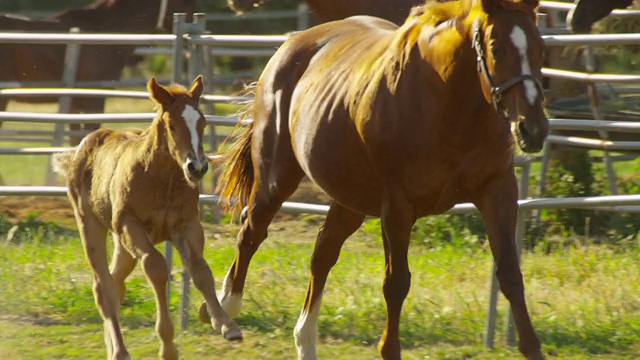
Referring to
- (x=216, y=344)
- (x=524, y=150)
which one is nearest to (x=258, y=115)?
(x=216, y=344)

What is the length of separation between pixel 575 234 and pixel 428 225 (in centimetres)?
107

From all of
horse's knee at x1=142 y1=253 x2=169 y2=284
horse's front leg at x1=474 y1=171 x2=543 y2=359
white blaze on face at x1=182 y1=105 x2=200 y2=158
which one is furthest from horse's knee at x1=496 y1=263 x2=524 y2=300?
horse's knee at x1=142 y1=253 x2=169 y2=284

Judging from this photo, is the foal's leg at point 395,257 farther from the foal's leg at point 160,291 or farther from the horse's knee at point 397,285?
the foal's leg at point 160,291

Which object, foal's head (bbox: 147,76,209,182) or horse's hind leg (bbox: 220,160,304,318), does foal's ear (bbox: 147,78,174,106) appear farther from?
horse's hind leg (bbox: 220,160,304,318)

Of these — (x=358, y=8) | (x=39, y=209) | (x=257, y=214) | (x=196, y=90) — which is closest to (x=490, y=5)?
(x=196, y=90)

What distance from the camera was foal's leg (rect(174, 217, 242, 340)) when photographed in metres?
5.39

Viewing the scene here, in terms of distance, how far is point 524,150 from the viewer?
4.35 m

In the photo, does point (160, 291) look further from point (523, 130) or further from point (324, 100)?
point (523, 130)

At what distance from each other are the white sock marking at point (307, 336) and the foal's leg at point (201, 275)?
46 cm

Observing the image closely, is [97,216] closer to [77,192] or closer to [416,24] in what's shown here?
[77,192]

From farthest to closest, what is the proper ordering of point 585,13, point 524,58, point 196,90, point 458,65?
point 585,13 < point 196,90 < point 458,65 < point 524,58

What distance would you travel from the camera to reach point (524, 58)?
4406 millimetres

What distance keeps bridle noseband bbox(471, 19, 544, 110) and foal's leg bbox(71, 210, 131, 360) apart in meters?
2.30

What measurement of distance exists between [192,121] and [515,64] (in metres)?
1.68
